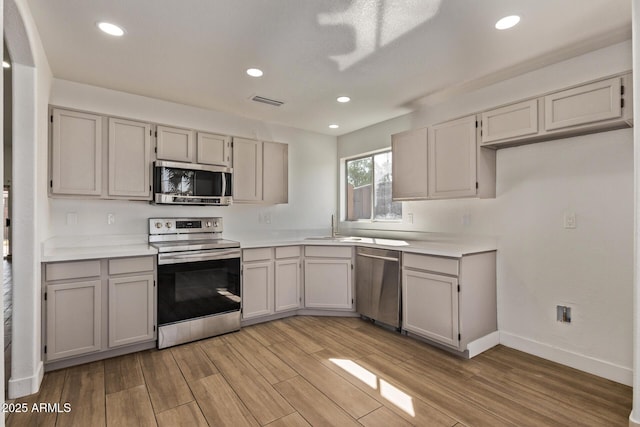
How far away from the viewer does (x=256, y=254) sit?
3666 mm

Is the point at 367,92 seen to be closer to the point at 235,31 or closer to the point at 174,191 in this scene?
the point at 235,31

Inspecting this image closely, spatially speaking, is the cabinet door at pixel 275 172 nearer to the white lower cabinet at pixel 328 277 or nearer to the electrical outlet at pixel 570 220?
the white lower cabinet at pixel 328 277

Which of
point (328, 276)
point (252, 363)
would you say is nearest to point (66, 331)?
point (252, 363)

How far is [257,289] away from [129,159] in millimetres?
1835

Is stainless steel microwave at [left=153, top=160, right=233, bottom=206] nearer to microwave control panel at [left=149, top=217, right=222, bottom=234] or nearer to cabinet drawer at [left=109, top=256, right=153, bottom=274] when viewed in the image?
microwave control panel at [left=149, top=217, right=222, bottom=234]

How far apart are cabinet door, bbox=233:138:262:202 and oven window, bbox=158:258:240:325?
2.81ft

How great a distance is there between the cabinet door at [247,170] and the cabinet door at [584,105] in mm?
2920

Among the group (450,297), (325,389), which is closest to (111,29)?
(325,389)

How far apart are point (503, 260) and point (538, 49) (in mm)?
1814

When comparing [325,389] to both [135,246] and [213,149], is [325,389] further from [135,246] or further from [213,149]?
[213,149]

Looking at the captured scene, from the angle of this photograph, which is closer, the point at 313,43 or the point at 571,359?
the point at 313,43

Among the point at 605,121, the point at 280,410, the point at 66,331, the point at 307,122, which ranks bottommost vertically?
the point at 280,410

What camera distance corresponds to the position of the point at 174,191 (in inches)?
133

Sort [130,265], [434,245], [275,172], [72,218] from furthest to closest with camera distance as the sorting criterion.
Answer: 1. [275,172]
2. [434,245]
3. [72,218]
4. [130,265]
